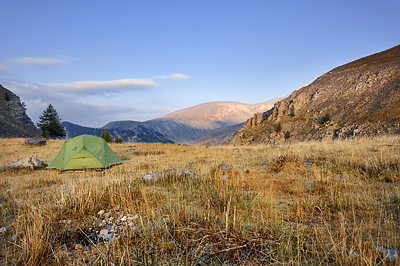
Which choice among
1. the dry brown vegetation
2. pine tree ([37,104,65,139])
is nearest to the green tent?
the dry brown vegetation

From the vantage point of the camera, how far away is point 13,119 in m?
72.2

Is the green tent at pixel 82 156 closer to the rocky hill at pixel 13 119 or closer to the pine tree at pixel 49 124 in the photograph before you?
the pine tree at pixel 49 124

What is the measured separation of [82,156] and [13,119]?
282ft

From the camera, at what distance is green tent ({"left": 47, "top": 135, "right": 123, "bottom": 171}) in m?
12.7

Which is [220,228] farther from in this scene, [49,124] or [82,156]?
[49,124]

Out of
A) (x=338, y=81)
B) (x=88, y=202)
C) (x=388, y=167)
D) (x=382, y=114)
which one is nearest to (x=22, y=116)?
(x=88, y=202)

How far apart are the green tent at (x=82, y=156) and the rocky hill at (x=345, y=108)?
56421mm

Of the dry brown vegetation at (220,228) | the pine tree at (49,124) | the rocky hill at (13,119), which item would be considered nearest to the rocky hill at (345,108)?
the dry brown vegetation at (220,228)

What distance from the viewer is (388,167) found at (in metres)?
6.70

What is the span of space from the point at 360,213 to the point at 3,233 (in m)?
6.98

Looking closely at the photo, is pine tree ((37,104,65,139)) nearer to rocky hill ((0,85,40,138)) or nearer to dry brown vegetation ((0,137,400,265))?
rocky hill ((0,85,40,138))

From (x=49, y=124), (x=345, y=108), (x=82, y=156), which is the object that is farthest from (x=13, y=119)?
(x=345, y=108)

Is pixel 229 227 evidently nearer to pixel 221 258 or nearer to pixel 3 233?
pixel 221 258

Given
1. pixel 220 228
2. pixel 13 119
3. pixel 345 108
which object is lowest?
pixel 220 228
